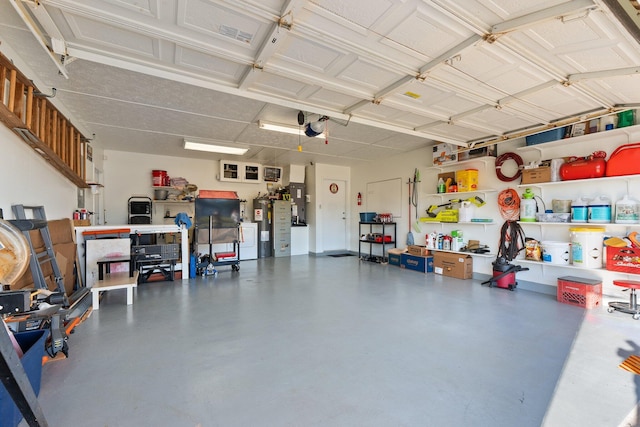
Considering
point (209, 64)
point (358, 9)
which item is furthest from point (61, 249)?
point (358, 9)

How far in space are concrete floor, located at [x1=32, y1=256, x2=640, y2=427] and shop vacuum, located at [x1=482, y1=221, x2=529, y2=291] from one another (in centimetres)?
70

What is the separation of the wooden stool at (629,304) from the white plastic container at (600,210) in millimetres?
839

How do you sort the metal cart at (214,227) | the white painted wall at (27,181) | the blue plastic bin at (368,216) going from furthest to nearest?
the blue plastic bin at (368,216) → the metal cart at (214,227) → the white painted wall at (27,181)

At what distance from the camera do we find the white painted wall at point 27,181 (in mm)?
2607

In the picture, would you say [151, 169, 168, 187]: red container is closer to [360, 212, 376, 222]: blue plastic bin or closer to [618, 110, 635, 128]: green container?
[360, 212, 376, 222]: blue plastic bin

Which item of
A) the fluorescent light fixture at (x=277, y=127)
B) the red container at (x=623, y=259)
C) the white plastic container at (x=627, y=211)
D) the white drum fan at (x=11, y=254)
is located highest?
the fluorescent light fixture at (x=277, y=127)

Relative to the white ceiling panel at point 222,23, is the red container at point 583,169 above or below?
below

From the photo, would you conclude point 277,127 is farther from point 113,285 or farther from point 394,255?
point 394,255

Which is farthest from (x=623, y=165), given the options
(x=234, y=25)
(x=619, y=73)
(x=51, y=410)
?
(x=51, y=410)

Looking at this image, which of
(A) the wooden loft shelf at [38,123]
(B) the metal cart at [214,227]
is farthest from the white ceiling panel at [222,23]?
(B) the metal cart at [214,227]

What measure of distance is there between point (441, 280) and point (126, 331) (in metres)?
4.84

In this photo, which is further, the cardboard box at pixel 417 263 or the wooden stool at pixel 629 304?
the cardboard box at pixel 417 263

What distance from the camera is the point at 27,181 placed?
304 centimetres

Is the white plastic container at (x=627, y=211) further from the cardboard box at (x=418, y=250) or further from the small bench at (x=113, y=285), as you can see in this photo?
the small bench at (x=113, y=285)
